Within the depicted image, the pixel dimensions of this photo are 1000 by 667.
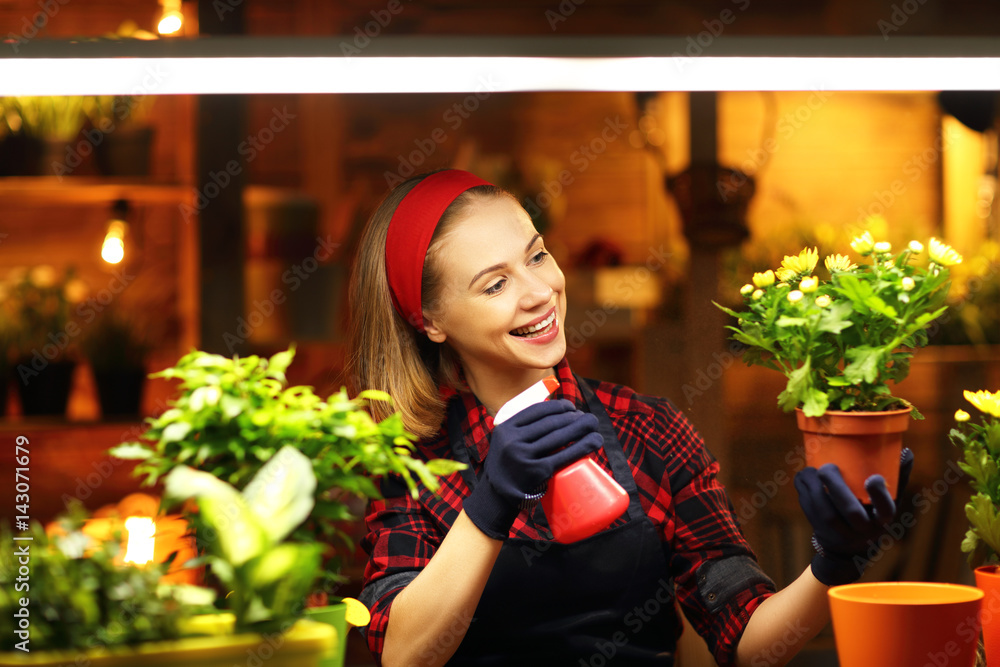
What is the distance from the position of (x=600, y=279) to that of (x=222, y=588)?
4.40 feet

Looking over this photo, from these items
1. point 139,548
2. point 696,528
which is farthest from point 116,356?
point 696,528

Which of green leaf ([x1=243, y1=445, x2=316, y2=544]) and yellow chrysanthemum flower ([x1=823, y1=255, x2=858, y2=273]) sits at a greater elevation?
yellow chrysanthemum flower ([x1=823, y1=255, x2=858, y2=273])

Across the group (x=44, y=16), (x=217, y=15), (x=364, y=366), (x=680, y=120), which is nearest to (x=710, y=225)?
(x=680, y=120)

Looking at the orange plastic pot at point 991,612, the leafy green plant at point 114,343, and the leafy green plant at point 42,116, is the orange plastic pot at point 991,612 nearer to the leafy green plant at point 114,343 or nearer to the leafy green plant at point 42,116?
the leafy green plant at point 114,343

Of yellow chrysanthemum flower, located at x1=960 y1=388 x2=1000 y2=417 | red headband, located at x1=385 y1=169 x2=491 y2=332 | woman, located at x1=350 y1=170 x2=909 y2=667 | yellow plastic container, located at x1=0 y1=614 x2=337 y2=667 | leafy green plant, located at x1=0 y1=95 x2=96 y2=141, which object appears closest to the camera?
yellow plastic container, located at x1=0 y1=614 x2=337 y2=667

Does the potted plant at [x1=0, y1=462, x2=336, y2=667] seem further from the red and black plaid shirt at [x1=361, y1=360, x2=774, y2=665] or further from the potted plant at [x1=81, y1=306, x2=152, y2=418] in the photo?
the potted plant at [x1=81, y1=306, x2=152, y2=418]

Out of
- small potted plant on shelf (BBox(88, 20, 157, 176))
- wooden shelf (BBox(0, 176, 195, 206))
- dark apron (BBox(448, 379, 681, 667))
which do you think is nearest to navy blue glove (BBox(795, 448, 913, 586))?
dark apron (BBox(448, 379, 681, 667))

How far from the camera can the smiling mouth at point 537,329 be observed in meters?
1.27

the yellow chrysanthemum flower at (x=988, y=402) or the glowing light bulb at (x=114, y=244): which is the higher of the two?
the glowing light bulb at (x=114, y=244)

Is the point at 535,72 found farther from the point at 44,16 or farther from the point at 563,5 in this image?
the point at 44,16

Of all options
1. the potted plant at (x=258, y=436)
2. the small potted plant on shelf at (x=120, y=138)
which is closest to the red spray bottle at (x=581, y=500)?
the potted plant at (x=258, y=436)

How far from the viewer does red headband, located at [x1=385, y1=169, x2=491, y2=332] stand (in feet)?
4.39

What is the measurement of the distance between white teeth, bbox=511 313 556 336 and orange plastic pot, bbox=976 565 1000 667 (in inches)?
24.7

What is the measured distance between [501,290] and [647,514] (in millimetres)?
437
